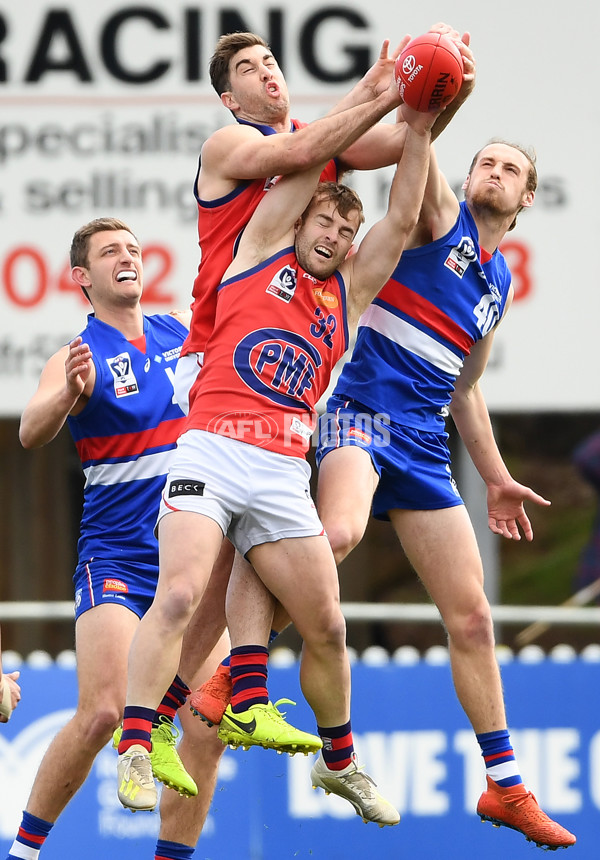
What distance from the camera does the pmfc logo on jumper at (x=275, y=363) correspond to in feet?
17.9

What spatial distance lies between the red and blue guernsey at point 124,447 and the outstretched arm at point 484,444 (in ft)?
4.03

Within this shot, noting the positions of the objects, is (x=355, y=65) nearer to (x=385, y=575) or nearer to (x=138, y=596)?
(x=138, y=596)

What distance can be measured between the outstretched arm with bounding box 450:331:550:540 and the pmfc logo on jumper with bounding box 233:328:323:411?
44.4 inches

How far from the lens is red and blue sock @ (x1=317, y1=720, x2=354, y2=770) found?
564 centimetres

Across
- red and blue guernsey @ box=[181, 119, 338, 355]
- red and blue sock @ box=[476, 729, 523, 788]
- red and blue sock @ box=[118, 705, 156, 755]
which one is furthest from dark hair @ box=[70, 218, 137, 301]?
red and blue sock @ box=[476, 729, 523, 788]

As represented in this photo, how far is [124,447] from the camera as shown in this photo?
6.68 meters

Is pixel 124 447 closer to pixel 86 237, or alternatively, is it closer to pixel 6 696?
pixel 86 237

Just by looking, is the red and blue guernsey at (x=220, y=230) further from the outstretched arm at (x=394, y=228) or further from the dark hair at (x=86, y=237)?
the dark hair at (x=86, y=237)

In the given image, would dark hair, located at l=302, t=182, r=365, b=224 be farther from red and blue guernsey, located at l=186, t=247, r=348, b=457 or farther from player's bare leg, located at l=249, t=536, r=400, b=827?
player's bare leg, located at l=249, t=536, r=400, b=827

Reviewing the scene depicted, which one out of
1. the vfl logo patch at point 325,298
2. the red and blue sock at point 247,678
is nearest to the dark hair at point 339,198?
the vfl logo patch at point 325,298

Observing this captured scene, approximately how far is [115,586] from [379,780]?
7.81 feet

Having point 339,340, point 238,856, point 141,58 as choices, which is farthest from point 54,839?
Result: point 141,58

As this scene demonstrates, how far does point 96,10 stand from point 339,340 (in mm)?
5143

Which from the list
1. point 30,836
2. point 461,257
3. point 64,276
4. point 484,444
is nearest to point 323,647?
point 484,444
